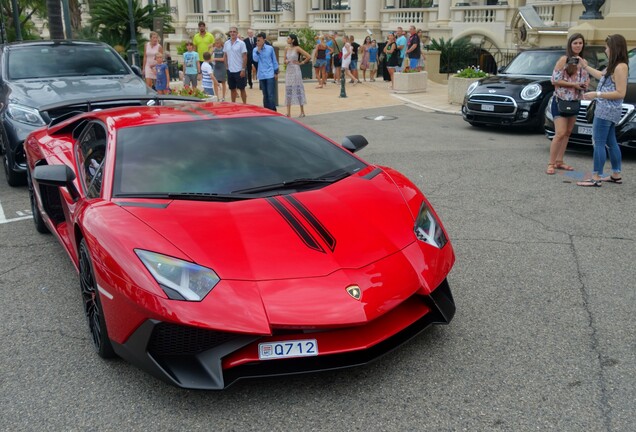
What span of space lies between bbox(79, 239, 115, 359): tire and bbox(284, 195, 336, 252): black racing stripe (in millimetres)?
1175

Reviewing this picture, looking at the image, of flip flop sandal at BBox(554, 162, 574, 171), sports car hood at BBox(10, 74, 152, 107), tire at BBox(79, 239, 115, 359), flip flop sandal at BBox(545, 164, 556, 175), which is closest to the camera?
tire at BBox(79, 239, 115, 359)

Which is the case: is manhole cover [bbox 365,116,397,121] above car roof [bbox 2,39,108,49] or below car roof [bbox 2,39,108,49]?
below

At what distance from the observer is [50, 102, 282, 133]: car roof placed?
4.32m

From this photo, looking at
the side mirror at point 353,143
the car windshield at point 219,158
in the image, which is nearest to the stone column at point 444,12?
the side mirror at point 353,143

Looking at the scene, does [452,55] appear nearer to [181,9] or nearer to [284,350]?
[284,350]

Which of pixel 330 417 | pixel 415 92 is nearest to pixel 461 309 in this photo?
pixel 330 417

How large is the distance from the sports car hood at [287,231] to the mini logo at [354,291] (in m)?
0.15

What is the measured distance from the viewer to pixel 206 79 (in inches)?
626

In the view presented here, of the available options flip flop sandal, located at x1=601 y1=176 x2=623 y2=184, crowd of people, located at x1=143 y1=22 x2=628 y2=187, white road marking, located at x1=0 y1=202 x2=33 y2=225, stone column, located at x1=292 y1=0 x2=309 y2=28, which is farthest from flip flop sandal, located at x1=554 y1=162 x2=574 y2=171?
stone column, located at x1=292 y1=0 x2=309 y2=28

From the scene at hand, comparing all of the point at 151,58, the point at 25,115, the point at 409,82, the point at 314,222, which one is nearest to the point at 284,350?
the point at 314,222

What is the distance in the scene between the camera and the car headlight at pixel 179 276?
2918 millimetres

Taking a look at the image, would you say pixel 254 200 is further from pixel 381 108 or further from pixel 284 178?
pixel 381 108

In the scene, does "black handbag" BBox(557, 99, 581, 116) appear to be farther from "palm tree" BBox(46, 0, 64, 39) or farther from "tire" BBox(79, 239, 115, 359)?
"palm tree" BBox(46, 0, 64, 39)

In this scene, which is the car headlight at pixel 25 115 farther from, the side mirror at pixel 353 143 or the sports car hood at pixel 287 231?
the sports car hood at pixel 287 231
